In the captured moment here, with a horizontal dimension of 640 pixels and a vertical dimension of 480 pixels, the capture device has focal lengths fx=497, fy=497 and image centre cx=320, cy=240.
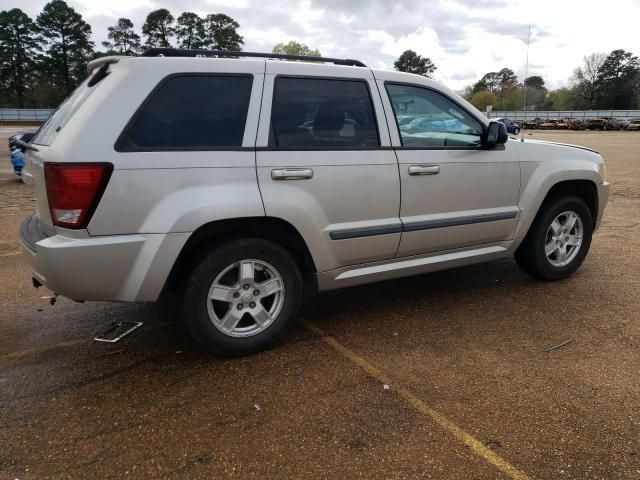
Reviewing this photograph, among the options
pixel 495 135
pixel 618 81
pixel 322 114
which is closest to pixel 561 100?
pixel 618 81

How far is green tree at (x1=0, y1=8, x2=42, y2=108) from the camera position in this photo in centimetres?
7381

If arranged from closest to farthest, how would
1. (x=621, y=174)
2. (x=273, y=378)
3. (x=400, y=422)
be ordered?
(x=400, y=422) < (x=273, y=378) < (x=621, y=174)

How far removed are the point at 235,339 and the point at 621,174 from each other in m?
13.7

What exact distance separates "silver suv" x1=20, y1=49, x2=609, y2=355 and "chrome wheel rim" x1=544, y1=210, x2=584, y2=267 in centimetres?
64

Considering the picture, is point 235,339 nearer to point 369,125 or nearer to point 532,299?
point 369,125

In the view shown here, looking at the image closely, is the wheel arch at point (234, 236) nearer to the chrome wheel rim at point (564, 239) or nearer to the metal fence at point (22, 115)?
the chrome wheel rim at point (564, 239)

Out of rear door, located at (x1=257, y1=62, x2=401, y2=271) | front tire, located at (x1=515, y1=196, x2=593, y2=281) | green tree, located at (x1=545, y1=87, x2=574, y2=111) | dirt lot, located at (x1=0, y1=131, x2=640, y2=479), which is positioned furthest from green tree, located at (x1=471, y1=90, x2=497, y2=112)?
rear door, located at (x1=257, y1=62, x2=401, y2=271)

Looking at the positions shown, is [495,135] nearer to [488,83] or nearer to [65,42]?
[65,42]

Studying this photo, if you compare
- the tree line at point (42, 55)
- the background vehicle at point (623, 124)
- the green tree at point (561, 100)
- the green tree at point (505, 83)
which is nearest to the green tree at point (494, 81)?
the green tree at point (505, 83)

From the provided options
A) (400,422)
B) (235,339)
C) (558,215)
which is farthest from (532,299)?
(235,339)

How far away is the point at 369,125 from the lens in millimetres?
3604

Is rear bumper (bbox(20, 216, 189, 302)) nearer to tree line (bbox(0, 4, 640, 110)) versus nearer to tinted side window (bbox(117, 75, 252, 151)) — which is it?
tinted side window (bbox(117, 75, 252, 151))

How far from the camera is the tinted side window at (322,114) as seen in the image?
3305mm

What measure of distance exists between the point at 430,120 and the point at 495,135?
1.79 feet
